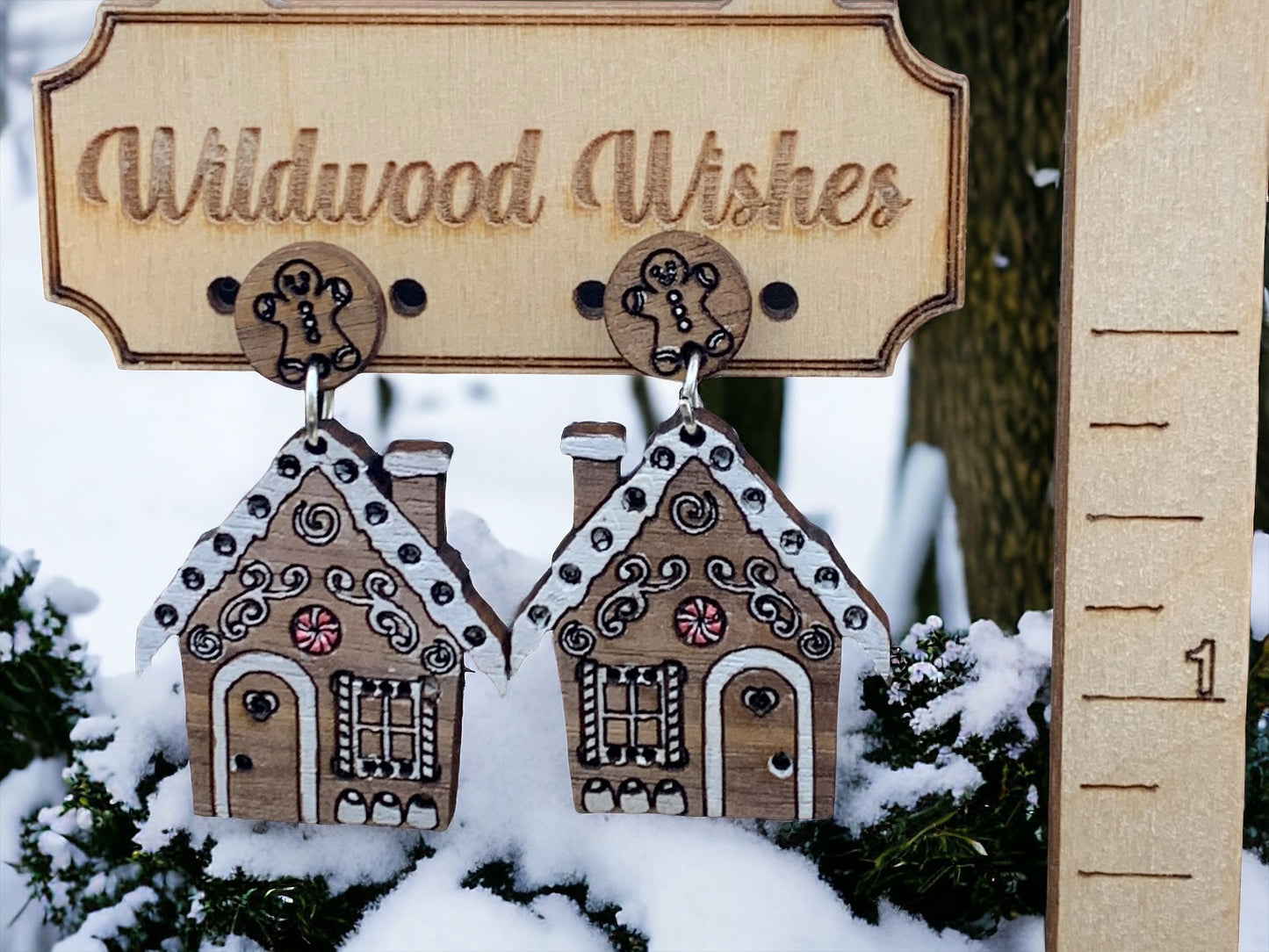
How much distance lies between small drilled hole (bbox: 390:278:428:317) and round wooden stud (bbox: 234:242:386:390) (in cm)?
3

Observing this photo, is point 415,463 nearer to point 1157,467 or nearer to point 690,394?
point 690,394

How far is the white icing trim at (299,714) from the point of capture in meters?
1.07

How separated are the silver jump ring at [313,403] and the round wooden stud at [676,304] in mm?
228

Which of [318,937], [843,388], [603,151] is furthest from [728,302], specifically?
[843,388]

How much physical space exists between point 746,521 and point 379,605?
29cm

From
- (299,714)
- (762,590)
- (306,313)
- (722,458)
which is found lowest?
(299,714)

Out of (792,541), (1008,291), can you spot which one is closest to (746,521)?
(792,541)

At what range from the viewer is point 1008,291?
1478 millimetres

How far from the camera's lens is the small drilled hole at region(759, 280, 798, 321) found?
106 centimetres

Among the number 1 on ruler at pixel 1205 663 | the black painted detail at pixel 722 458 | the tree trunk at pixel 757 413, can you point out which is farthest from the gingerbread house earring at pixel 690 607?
the tree trunk at pixel 757 413

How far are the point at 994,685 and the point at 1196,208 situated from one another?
0.42 m

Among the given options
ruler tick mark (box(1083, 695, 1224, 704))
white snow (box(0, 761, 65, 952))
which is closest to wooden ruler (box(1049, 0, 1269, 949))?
ruler tick mark (box(1083, 695, 1224, 704))

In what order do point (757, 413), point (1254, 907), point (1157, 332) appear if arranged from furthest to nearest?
point (757, 413), point (1254, 907), point (1157, 332)

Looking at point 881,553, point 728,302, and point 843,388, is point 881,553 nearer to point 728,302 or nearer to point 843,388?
point 843,388
